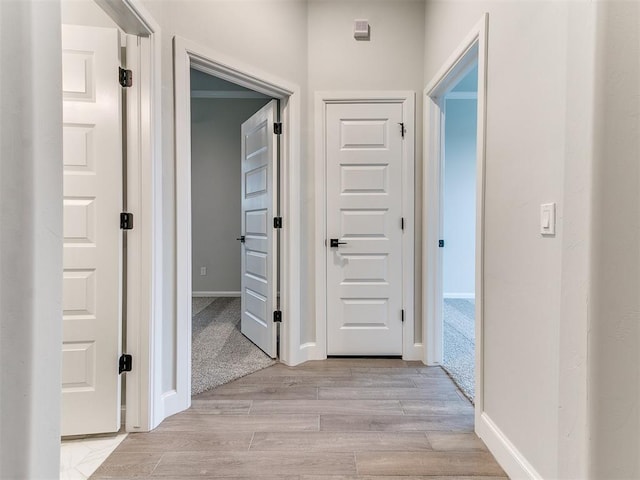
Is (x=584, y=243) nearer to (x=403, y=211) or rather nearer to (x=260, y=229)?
(x=403, y=211)

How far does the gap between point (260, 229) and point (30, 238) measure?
6.39ft

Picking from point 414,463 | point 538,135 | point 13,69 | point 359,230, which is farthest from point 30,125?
point 359,230

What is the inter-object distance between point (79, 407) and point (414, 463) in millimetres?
1676

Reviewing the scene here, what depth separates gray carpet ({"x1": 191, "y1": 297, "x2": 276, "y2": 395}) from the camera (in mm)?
2296

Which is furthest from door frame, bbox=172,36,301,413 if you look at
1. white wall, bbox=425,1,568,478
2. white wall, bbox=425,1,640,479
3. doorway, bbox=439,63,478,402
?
doorway, bbox=439,63,478,402

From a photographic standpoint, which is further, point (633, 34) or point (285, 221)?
point (285, 221)

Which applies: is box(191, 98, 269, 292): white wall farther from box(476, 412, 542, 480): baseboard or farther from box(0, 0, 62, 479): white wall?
box(0, 0, 62, 479): white wall

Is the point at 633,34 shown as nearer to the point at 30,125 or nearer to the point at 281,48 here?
the point at 30,125

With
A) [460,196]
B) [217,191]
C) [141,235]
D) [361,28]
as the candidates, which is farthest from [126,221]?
[460,196]

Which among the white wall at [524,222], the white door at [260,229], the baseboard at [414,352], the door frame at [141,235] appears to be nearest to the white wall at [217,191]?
the white door at [260,229]

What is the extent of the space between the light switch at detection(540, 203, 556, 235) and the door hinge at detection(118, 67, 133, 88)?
202 cm

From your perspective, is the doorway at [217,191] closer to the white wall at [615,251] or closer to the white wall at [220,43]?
the white wall at [220,43]

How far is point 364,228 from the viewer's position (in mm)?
2613

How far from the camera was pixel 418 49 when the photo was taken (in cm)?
256
